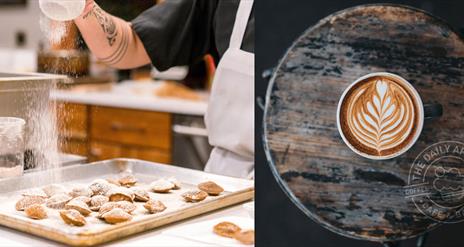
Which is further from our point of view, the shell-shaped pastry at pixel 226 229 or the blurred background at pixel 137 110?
the blurred background at pixel 137 110

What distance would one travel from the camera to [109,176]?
138cm

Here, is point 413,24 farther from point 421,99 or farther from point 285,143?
point 285,143

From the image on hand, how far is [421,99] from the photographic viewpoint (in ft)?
2.39

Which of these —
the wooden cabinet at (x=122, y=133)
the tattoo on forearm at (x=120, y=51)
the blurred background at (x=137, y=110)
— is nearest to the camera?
the tattoo on forearm at (x=120, y=51)

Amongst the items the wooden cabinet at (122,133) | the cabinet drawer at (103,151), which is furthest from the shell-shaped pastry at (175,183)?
the cabinet drawer at (103,151)

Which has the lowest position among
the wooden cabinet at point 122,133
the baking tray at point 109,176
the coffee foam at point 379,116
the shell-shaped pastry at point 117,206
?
the wooden cabinet at point 122,133

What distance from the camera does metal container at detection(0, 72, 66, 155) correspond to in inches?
51.8

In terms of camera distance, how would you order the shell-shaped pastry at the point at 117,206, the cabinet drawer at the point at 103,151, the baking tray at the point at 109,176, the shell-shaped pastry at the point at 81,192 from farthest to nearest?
1. the cabinet drawer at the point at 103,151
2. the shell-shaped pastry at the point at 81,192
3. the shell-shaped pastry at the point at 117,206
4. the baking tray at the point at 109,176

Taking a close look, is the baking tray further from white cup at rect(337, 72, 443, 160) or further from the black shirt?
the black shirt

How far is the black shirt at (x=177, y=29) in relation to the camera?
5.88ft

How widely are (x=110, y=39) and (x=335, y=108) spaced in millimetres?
1072

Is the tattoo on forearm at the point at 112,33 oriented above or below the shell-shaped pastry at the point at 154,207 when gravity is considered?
above

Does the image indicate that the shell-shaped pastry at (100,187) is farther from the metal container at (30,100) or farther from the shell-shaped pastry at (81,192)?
the metal container at (30,100)

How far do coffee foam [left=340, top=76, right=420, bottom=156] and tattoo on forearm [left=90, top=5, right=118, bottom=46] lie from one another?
98 centimetres
